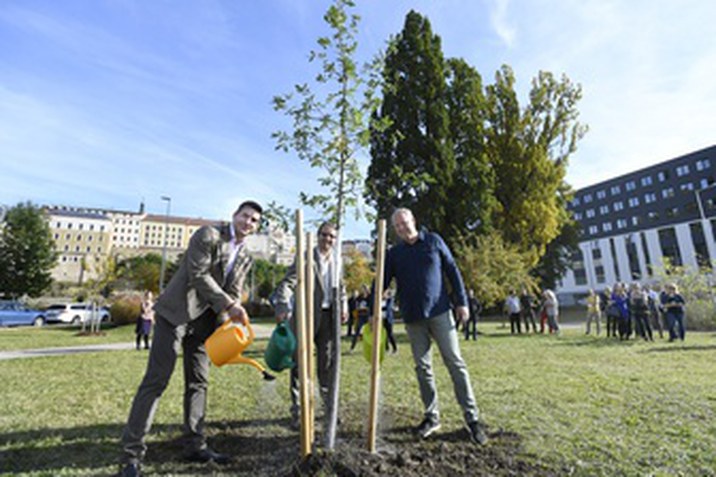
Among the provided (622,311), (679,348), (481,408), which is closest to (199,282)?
(481,408)

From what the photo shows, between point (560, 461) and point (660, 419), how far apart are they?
68.0 inches

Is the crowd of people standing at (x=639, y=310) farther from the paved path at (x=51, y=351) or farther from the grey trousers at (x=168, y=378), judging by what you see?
the paved path at (x=51, y=351)

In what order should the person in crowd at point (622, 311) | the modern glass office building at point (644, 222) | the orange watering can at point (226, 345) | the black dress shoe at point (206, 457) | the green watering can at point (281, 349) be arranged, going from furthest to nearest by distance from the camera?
the modern glass office building at point (644, 222) → the person in crowd at point (622, 311) → the green watering can at point (281, 349) → the black dress shoe at point (206, 457) → the orange watering can at point (226, 345)

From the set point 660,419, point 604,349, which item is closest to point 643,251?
point 604,349

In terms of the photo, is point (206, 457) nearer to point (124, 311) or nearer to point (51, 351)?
point (51, 351)

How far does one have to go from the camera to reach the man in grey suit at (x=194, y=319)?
A: 2.76 metres

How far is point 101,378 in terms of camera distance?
688cm

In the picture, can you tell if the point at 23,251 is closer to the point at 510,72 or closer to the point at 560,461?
the point at 510,72

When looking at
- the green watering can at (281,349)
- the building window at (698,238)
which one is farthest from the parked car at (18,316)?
the building window at (698,238)

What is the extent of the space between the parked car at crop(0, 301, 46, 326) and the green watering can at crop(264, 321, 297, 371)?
104 ft

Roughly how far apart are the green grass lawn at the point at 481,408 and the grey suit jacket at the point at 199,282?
1.15m

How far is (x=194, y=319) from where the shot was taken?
124 inches

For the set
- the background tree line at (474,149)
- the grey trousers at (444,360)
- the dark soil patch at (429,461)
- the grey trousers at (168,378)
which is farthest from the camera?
the background tree line at (474,149)

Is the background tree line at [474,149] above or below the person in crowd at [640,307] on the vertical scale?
above
